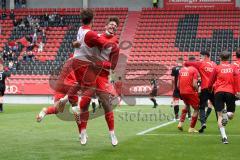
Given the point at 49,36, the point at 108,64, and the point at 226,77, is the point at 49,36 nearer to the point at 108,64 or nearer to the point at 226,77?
the point at 226,77

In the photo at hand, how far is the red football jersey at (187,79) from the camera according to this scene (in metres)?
14.8

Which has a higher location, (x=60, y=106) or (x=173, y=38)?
(x=60, y=106)

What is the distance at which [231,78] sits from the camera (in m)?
11.7

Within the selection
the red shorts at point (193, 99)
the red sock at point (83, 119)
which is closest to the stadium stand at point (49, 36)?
the red shorts at point (193, 99)

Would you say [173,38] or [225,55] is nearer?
[225,55]

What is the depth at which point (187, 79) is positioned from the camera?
15000mm

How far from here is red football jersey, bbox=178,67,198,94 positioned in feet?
48.6

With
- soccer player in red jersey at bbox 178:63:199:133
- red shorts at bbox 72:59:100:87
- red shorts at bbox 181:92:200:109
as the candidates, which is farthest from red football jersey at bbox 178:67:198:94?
red shorts at bbox 72:59:100:87

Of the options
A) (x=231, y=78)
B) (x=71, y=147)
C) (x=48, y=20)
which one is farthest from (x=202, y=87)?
(x=48, y=20)

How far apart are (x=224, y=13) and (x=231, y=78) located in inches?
1230

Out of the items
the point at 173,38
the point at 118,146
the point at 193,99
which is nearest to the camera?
the point at 118,146

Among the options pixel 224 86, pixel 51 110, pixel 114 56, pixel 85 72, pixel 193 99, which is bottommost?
pixel 193 99

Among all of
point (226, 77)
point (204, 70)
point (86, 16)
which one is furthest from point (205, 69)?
point (86, 16)

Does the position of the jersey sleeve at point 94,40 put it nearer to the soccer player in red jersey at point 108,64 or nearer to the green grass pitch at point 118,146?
the soccer player in red jersey at point 108,64
